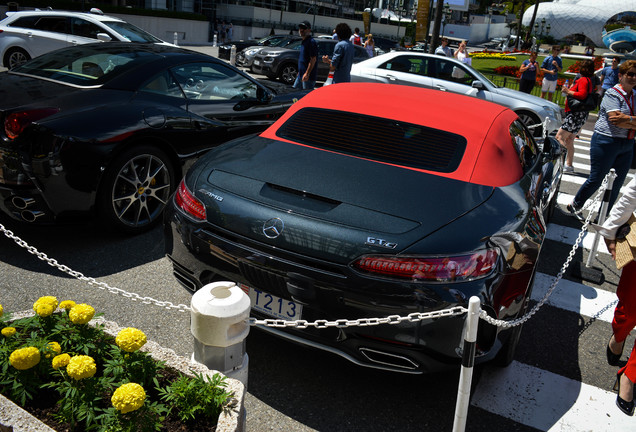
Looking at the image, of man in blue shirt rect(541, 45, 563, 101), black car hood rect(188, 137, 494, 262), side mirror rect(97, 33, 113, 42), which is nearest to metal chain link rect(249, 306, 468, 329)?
black car hood rect(188, 137, 494, 262)

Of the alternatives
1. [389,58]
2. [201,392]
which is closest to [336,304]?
[201,392]

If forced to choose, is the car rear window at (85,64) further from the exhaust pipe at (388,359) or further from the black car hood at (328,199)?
the exhaust pipe at (388,359)

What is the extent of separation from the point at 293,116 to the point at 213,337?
2.18 metres

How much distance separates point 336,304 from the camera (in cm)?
287

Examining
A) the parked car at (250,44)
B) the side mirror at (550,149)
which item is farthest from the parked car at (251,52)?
the side mirror at (550,149)

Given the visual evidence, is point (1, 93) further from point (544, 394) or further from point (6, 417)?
point (544, 394)

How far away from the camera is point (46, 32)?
45.1 ft

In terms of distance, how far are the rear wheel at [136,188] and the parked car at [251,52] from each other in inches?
557

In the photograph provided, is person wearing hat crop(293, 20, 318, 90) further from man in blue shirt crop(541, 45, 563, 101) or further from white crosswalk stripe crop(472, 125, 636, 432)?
man in blue shirt crop(541, 45, 563, 101)

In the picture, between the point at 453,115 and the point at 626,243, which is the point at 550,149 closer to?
the point at 453,115

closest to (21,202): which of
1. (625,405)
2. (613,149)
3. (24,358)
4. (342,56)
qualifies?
(24,358)

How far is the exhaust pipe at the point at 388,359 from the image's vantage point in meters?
2.92

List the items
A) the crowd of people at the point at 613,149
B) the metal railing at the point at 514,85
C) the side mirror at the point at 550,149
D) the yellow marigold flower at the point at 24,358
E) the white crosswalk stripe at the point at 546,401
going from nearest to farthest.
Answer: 1. the yellow marigold flower at the point at 24,358
2. the white crosswalk stripe at the point at 546,401
3. the crowd of people at the point at 613,149
4. the side mirror at the point at 550,149
5. the metal railing at the point at 514,85

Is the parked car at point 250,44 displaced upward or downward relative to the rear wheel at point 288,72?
upward
